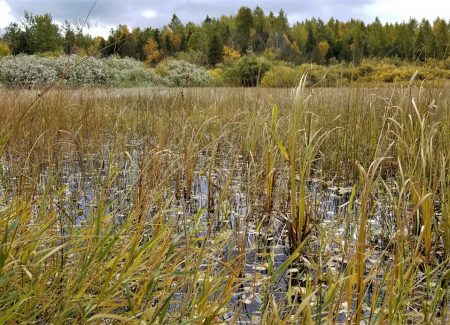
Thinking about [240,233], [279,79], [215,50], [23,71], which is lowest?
[240,233]

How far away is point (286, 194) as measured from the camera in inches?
97.0

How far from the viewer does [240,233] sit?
1.83m

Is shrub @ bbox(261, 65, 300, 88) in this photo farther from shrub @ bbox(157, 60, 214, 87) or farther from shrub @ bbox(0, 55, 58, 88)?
shrub @ bbox(0, 55, 58, 88)

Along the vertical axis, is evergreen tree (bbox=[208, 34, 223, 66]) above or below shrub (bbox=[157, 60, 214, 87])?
above

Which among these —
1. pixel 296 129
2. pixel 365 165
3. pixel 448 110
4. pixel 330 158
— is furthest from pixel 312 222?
pixel 330 158

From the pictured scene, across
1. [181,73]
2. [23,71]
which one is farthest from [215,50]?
[23,71]

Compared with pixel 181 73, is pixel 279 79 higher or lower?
lower

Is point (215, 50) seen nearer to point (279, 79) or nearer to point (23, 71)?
point (23, 71)

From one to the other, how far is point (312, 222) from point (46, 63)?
1481 centimetres

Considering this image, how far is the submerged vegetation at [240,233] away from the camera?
112 cm

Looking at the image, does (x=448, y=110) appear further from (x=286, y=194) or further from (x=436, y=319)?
(x=436, y=319)

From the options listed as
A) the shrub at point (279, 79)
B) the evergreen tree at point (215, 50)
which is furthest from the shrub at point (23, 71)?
the evergreen tree at point (215, 50)

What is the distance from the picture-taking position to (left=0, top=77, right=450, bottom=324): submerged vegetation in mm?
1120

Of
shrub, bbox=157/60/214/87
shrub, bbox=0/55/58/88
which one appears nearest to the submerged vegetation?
shrub, bbox=0/55/58/88
